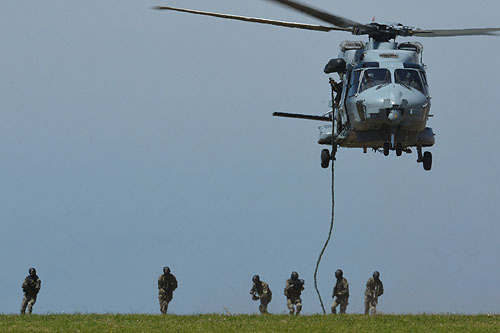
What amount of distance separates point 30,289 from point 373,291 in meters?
11.1

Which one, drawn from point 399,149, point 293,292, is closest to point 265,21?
point 399,149

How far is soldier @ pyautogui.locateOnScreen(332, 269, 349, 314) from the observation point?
3659 cm

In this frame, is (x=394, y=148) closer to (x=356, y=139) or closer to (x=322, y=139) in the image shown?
(x=356, y=139)

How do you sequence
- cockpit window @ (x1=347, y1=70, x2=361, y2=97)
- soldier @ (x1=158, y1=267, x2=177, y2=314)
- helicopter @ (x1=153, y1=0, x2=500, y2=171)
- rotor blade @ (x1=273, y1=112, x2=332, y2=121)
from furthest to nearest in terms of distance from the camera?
soldier @ (x1=158, y1=267, x2=177, y2=314) < rotor blade @ (x1=273, y1=112, x2=332, y2=121) < cockpit window @ (x1=347, y1=70, x2=361, y2=97) < helicopter @ (x1=153, y1=0, x2=500, y2=171)

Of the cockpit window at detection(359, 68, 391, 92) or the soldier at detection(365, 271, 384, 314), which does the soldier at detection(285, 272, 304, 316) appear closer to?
the soldier at detection(365, 271, 384, 314)

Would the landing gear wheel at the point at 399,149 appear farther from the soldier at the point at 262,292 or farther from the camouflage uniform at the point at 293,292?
the soldier at the point at 262,292

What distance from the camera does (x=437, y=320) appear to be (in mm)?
29172

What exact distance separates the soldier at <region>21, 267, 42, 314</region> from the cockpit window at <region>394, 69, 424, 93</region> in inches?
528

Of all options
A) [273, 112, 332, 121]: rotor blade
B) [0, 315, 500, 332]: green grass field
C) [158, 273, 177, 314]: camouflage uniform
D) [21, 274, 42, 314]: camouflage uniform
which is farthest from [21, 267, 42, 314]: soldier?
[273, 112, 332, 121]: rotor blade

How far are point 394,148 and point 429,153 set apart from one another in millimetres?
2660

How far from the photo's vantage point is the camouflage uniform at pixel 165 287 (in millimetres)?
35938

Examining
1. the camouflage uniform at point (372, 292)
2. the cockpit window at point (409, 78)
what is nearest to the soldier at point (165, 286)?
the camouflage uniform at point (372, 292)

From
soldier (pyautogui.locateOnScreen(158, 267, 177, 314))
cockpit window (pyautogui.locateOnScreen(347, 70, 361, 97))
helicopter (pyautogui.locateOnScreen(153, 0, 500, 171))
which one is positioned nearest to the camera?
helicopter (pyautogui.locateOnScreen(153, 0, 500, 171))

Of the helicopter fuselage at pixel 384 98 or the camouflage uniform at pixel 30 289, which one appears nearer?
the helicopter fuselage at pixel 384 98
